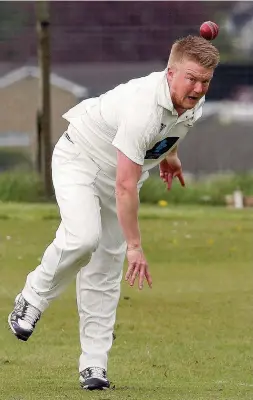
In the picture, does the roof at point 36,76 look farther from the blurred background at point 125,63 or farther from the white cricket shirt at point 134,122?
the white cricket shirt at point 134,122

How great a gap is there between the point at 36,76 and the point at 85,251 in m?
14.2

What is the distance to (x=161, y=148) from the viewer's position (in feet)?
21.2

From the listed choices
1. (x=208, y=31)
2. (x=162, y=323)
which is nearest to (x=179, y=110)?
(x=208, y=31)

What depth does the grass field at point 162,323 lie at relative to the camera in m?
7.04

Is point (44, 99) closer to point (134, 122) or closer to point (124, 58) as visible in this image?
point (124, 58)

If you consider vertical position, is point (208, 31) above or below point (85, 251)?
above

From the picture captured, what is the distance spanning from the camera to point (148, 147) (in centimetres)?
620

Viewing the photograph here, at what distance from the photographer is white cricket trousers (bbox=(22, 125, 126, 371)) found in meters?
6.35

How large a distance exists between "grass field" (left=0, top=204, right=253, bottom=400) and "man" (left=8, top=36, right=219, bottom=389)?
43 centimetres

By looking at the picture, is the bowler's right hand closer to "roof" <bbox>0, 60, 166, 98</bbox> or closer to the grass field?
the grass field

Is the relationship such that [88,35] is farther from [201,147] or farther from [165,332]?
[165,332]

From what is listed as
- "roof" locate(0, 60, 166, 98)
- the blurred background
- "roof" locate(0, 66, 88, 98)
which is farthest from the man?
"roof" locate(0, 60, 166, 98)

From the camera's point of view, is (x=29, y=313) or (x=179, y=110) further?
(x=29, y=313)

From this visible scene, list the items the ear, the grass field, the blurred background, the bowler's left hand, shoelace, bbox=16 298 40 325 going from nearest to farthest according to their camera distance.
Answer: the ear, shoelace, bbox=16 298 40 325, the grass field, the bowler's left hand, the blurred background
